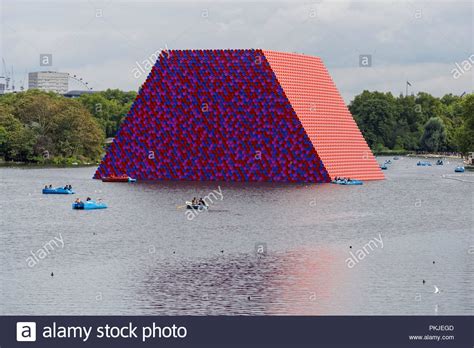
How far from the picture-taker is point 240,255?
68000mm

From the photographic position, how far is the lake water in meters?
51.1

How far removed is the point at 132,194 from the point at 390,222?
126ft

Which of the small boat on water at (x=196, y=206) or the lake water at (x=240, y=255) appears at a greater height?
the small boat on water at (x=196, y=206)

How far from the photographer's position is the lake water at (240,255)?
51125 millimetres
